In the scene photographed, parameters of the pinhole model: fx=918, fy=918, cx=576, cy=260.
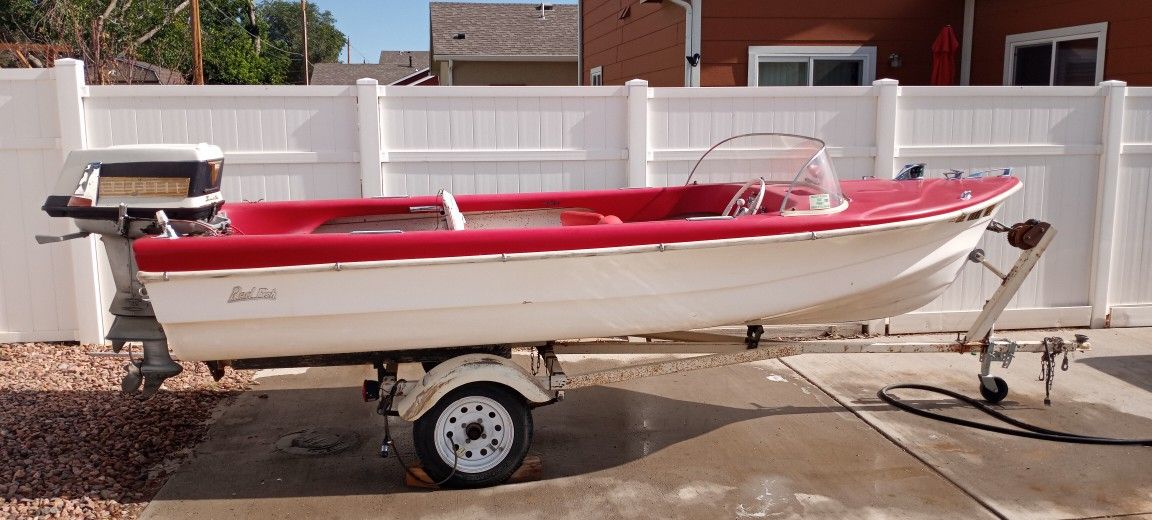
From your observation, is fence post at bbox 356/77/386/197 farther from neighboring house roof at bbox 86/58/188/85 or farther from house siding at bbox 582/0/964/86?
neighboring house roof at bbox 86/58/188/85

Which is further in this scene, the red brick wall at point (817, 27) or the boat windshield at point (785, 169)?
the red brick wall at point (817, 27)

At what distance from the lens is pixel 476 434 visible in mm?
4180

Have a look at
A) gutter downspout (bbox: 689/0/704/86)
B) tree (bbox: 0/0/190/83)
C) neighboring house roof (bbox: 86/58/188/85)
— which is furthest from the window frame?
tree (bbox: 0/0/190/83)

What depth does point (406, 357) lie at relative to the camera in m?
4.32

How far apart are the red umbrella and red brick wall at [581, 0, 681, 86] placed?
2.52 metres

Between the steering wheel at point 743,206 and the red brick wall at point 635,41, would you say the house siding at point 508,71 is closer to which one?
the red brick wall at point 635,41

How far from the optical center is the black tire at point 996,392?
5281 millimetres

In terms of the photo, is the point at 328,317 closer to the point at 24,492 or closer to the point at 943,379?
the point at 24,492

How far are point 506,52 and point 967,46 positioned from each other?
13016 mm

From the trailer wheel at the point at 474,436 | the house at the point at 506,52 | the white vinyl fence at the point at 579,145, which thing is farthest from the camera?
the house at the point at 506,52

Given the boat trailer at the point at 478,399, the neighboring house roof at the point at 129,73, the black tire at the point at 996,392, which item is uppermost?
the neighboring house roof at the point at 129,73

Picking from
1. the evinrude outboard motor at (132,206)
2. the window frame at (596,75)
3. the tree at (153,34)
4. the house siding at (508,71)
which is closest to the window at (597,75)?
the window frame at (596,75)

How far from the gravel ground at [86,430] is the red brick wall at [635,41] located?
6.03 metres

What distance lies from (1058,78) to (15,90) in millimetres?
8767
